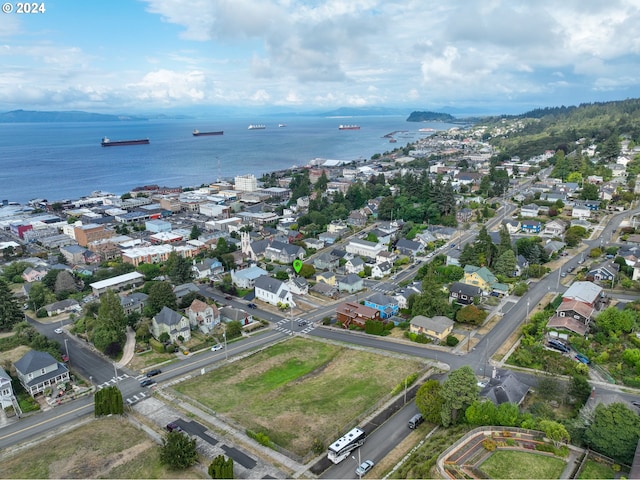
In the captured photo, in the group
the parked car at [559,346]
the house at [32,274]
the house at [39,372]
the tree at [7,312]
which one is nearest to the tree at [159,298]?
the house at [39,372]

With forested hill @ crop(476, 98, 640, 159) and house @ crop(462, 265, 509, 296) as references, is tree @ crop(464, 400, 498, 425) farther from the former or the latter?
forested hill @ crop(476, 98, 640, 159)

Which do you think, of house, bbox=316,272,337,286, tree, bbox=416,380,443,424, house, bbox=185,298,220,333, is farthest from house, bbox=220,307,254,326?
tree, bbox=416,380,443,424

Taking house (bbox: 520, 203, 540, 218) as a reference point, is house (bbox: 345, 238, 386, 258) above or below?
below

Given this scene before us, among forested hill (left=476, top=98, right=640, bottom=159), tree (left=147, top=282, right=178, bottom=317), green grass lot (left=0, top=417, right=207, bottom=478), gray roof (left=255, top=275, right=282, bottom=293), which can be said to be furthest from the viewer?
forested hill (left=476, top=98, right=640, bottom=159)

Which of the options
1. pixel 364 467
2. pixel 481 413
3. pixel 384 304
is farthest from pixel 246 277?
pixel 481 413

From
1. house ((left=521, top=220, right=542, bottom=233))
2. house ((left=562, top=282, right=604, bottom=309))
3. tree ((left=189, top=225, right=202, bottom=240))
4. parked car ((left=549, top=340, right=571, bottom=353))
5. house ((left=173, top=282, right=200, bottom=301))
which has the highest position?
house ((left=521, top=220, right=542, bottom=233))

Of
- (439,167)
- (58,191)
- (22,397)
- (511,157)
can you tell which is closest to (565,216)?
(439,167)

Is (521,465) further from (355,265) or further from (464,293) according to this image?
(355,265)
